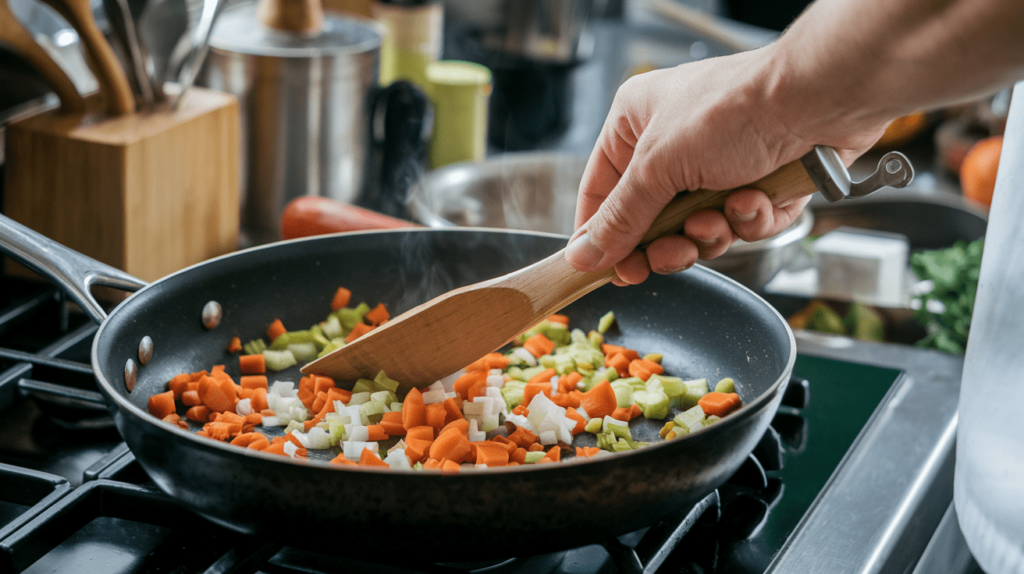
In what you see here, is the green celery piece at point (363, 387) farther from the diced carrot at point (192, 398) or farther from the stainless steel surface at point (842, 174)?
the stainless steel surface at point (842, 174)

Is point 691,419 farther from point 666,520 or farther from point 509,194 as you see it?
point 509,194

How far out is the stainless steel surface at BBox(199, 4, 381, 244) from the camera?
136 centimetres

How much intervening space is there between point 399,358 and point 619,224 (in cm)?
29

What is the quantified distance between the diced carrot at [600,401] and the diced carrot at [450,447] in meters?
0.17

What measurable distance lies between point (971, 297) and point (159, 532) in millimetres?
1012

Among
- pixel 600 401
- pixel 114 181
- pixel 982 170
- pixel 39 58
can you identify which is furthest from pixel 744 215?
pixel 982 170

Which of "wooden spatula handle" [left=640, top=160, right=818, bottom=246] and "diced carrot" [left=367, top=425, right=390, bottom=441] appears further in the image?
"diced carrot" [left=367, top=425, right=390, bottom=441]

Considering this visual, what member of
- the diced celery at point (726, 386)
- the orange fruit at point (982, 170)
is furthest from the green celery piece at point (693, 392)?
the orange fruit at point (982, 170)

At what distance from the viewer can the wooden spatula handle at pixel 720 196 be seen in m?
0.72

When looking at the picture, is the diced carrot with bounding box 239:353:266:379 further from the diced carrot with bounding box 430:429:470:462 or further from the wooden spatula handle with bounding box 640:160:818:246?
the wooden spatula handle with bounding box 640:160:818:246

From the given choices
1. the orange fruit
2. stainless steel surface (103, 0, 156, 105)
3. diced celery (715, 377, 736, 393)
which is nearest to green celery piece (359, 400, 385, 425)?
diced celery (715, 377, 736, 393)

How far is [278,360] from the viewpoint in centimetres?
101

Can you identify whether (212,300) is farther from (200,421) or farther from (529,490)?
(529,490)

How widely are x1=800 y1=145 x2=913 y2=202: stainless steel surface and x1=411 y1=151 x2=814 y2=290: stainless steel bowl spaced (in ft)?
1.97
